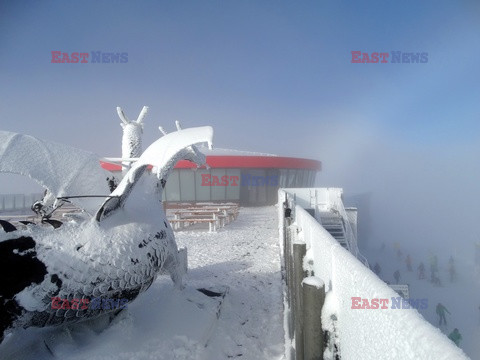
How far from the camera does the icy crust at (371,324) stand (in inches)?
27.8

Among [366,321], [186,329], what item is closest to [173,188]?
[186,329]

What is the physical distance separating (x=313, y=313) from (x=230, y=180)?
19.6 metres

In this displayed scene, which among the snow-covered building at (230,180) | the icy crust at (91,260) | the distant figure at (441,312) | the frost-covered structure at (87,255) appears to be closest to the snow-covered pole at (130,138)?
the frost-covered structure at (87,255)

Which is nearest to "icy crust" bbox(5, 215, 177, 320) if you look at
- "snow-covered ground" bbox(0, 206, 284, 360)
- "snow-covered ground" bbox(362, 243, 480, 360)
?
"snow-covered ground" bbox(0, 206, 284, 360)

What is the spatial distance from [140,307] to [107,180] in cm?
160

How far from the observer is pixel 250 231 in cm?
1017

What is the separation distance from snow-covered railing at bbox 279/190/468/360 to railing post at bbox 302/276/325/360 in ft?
0.14

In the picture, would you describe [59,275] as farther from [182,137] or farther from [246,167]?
[246,167]

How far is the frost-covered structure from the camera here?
2.19m

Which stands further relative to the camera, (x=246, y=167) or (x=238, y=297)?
(x=246, y=167)

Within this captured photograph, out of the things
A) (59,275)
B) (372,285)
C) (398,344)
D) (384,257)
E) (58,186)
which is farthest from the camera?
(384,257)

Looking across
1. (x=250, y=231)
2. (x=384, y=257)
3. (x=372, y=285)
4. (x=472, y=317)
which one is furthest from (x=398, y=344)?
(x=384, y=257)

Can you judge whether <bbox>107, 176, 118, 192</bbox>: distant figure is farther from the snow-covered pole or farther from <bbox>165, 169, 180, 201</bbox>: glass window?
<bbox>165, 169, 180, 201</bbox>: glass window

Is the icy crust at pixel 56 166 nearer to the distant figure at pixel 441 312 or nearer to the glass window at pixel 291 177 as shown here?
the distant figure at pixel 441 312
